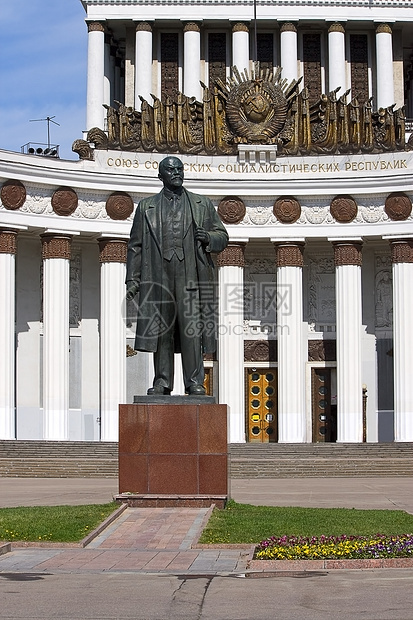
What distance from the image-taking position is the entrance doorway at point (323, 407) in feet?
126

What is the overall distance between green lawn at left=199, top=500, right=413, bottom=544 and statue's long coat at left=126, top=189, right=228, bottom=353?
2711 mm

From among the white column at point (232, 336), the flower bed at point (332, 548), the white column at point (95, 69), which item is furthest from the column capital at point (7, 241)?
the flower bed at point (332, 548)

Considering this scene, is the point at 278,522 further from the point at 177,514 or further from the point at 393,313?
the point at 393,313

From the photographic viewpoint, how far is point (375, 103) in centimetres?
4691

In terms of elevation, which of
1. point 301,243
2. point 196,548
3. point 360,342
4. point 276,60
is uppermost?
point 276,60

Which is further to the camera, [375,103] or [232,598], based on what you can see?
[375,103]

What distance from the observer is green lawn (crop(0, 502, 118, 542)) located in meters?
12.6

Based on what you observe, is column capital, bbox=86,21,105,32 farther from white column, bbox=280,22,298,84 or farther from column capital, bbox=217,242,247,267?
column capital, bbox=217,242,247,267

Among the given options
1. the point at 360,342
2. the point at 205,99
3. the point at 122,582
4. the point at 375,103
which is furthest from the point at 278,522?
the point at 375,103

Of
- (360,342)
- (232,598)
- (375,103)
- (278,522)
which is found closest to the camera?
(232,598)

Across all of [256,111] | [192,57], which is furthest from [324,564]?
[192,57]

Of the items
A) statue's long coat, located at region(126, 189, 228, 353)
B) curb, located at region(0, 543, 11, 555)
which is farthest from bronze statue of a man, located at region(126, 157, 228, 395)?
curb, located at region(0, 543, 11, 555)

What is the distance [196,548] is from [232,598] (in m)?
2.67

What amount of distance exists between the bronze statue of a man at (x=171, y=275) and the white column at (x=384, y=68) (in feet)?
104
